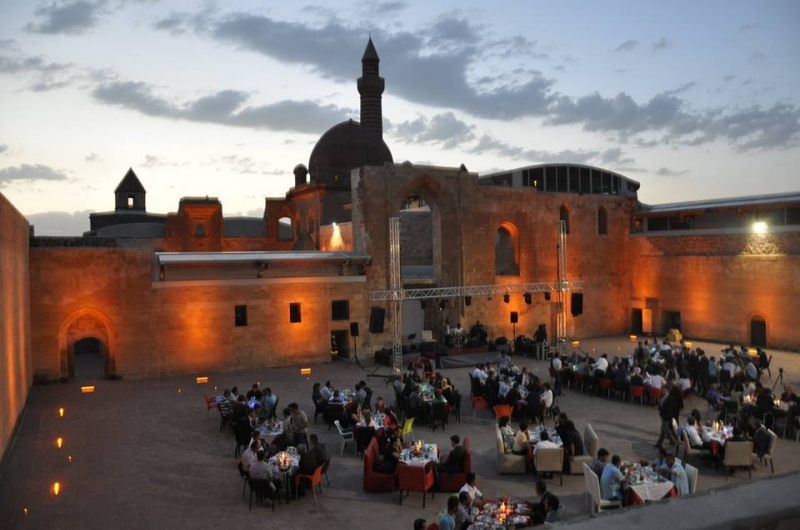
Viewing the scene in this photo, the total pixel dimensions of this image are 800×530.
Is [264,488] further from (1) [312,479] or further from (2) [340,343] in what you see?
(2) [340,343]

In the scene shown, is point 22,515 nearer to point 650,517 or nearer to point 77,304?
point 650,517

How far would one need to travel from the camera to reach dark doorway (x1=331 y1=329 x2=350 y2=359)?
2478cm

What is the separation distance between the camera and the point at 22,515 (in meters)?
9.68

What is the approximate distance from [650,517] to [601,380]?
49.3 ft

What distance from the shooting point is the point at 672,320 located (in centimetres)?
2959

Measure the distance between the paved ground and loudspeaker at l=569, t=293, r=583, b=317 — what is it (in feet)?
41.4

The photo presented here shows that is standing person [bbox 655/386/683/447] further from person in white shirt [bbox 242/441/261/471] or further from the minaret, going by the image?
the minaret

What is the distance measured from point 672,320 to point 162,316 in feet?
75.3

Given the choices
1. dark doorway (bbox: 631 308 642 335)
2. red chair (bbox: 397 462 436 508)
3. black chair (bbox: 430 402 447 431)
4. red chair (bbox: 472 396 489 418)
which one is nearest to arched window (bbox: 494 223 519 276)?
dark doorway (bbox: 631 308 642 335)

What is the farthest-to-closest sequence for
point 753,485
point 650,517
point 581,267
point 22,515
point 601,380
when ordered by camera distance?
point 581,267, point 601,380, point 22,515, point 753,485, point 650,517

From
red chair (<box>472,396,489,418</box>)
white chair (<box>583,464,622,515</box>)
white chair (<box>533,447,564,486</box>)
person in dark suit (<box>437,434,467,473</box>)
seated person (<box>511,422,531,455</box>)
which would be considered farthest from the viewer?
red chair (<box>472,396,489,418</box>)

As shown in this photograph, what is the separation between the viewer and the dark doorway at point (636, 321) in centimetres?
3121

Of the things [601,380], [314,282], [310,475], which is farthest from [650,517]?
[314,282]

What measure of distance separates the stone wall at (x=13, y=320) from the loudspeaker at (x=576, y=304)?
22599mm
